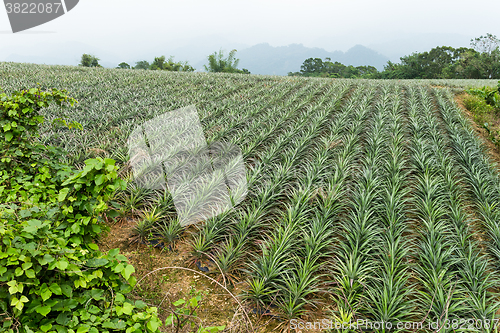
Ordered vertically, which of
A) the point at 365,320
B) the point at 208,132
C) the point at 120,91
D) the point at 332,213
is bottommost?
the point at 365,320

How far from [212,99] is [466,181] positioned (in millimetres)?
7378

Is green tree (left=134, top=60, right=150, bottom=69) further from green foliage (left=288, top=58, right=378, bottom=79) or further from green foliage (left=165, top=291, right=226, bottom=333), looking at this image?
green foliage (left=165, top=291, right=226, bottom=333)

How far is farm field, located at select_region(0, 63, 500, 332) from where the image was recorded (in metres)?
2.21

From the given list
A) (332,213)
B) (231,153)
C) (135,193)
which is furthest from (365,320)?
(231,153)

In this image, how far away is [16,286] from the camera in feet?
4.08

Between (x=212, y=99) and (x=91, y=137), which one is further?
(x=212, y=99)

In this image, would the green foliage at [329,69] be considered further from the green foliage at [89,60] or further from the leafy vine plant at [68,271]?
the leafy vine plant at [68,271]

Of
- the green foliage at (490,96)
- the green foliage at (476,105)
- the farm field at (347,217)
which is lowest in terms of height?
the farm field at (347,217)

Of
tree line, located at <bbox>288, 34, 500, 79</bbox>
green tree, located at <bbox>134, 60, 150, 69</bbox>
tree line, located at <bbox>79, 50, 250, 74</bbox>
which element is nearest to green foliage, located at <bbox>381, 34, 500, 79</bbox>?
tree line, located at <bbox>288, 34, 500, 79</bbox>

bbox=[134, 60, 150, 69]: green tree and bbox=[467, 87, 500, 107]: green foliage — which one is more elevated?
bbox=[134, 60, 150, 69]: green tree

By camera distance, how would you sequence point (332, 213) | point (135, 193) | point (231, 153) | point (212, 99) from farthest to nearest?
point (212, 99), point (231, 153), point (135, 193), point (332, 213)

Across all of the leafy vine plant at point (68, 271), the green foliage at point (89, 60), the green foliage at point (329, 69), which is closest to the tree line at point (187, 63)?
the green foliage at point (89, 60)

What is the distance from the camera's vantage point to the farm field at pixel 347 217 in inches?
86.9

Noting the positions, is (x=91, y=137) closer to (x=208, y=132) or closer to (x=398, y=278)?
(x=208, y=132)
